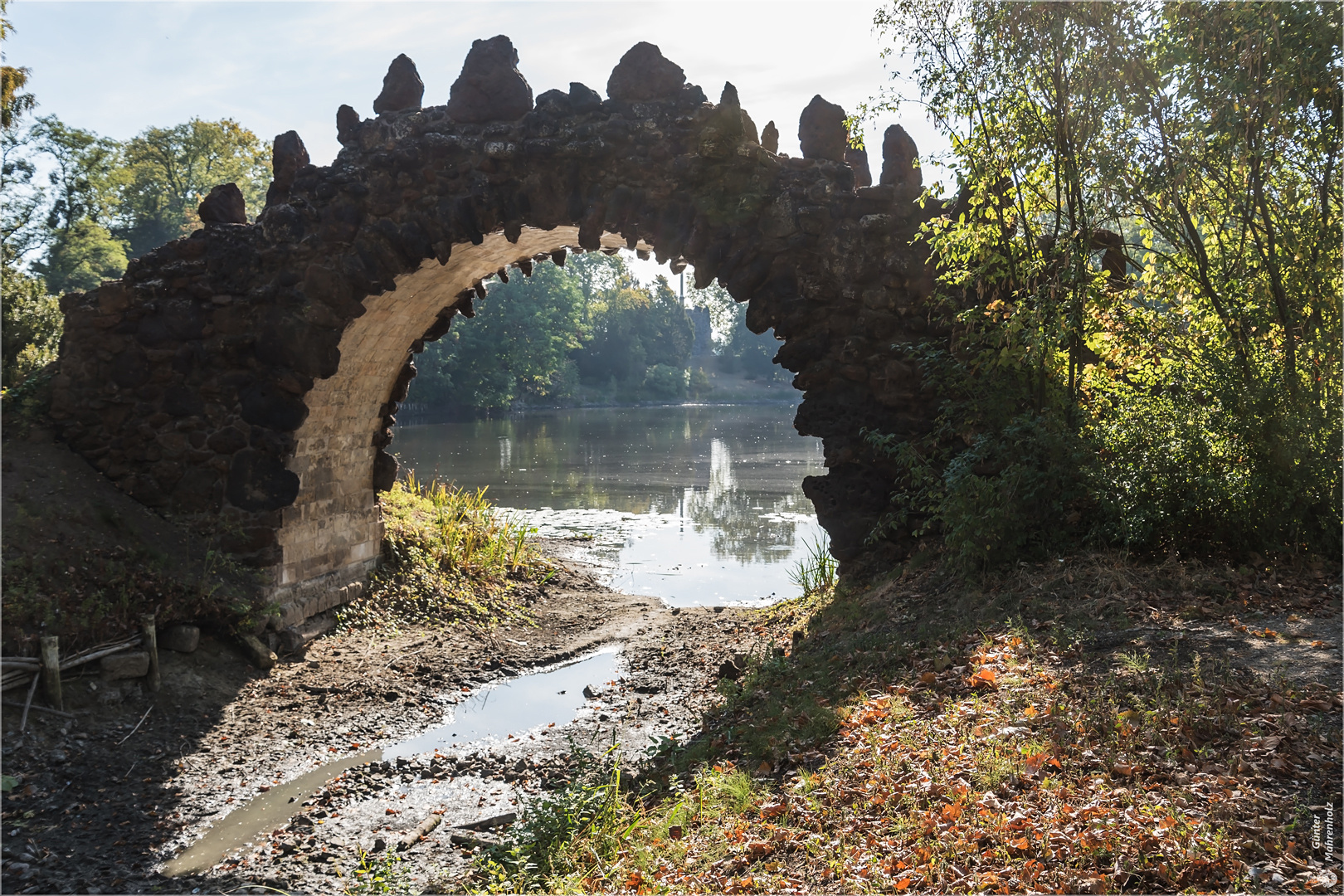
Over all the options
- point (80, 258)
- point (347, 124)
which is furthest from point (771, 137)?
point (80, 258)

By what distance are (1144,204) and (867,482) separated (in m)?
2.98

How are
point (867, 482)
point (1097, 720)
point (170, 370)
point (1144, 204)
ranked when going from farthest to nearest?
1. point (170, 370)
2. point (867, 482)
3. point (1144, 204)
4. point (1097, 720)

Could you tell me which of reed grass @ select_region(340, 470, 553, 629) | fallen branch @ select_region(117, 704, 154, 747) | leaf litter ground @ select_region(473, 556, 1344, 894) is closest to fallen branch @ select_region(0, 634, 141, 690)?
fallen branch @ select_region(117, 704, 154, 747)

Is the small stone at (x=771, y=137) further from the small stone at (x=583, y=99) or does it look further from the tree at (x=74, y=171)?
the tree at (x=74, y=171)

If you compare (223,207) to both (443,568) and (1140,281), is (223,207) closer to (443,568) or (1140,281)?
(443,568)

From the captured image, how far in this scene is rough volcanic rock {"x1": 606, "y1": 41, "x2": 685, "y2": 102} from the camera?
28.2ft

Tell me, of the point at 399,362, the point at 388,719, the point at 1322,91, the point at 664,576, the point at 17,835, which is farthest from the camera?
the point at 664,576

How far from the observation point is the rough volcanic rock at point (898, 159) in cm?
830

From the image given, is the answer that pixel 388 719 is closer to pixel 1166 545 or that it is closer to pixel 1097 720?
pixel 1097 720

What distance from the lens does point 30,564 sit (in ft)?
23.0

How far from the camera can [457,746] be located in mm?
6805

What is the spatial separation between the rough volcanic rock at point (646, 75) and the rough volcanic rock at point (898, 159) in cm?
191

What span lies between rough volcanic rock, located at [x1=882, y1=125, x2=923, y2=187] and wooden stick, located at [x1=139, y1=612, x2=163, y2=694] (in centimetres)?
682

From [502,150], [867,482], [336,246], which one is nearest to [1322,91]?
[867,482]
